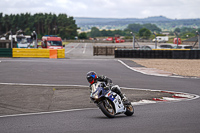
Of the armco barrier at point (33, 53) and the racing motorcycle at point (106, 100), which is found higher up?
the racing motorcycle at point (106, 100)

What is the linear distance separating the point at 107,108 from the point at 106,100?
246mm

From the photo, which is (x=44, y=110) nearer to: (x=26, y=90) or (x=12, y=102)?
(x=12, y=102)

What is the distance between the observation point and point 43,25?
190 meters

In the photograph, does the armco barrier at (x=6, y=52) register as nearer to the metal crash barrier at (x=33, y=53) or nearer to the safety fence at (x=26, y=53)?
the safety fence at (x=26, y=53)


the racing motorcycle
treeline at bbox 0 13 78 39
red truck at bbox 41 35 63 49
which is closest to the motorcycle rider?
the racing motorcycle

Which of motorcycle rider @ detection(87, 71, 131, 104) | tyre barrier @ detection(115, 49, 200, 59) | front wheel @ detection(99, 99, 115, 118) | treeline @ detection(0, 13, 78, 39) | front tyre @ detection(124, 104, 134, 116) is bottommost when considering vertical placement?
tyre barrier @ detection(115, 49, 200, 59)

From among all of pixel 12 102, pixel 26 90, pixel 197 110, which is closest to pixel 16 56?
pixel 26 90

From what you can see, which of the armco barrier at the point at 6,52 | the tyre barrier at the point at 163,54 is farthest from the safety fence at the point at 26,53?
the tyre barrier at the point at 163,54

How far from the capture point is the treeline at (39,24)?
589 ft

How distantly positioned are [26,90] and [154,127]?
938 centimetres

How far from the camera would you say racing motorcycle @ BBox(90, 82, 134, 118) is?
9484 mm

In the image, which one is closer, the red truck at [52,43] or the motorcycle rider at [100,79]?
the motorcycle rider at [100,79]

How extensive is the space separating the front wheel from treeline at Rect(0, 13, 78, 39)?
168 m

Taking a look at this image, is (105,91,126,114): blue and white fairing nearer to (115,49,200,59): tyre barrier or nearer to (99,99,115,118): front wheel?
(99,99,115,118): front wheel
